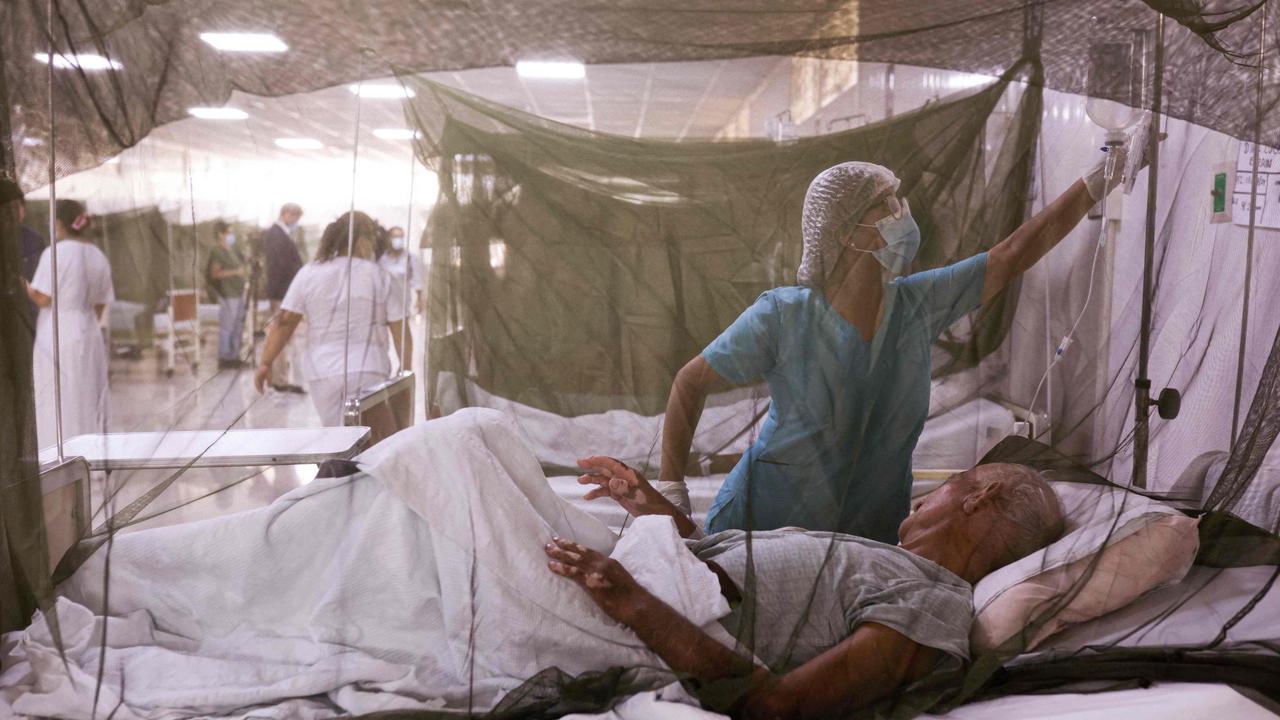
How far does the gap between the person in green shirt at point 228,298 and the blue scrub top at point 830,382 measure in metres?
0.77

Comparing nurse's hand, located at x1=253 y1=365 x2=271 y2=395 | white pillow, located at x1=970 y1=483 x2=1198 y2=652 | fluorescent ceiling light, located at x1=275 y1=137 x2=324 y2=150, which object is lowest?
white pillow, located at x1=970 y1=483 x2=1198 y2=652

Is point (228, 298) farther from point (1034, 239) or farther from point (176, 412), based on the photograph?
point (1034, 239)

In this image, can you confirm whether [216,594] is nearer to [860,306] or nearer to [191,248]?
[191,248]

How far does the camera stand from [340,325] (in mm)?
1662

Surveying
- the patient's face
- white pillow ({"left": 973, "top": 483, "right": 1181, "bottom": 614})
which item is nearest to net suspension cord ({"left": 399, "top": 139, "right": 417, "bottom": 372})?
the patient's face

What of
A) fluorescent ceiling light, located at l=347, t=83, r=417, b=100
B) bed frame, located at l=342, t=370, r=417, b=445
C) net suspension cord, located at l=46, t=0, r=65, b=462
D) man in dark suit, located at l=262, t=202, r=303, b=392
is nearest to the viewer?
net suspension cord, located at l=46, t=0, r=65, b=462

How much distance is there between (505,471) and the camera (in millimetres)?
1491

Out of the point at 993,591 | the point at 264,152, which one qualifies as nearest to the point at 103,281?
the point at 264,152

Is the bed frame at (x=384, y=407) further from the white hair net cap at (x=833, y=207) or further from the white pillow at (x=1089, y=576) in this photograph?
the white pillow at (x=1089, y=576)

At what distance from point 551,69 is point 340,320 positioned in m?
0.60

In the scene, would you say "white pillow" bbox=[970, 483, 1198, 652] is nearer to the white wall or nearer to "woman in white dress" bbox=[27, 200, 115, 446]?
the white wall

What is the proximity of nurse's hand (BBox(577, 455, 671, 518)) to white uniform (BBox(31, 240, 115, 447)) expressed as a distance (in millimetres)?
805

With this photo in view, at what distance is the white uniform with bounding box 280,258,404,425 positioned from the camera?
147cm

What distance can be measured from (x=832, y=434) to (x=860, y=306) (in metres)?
0.21
